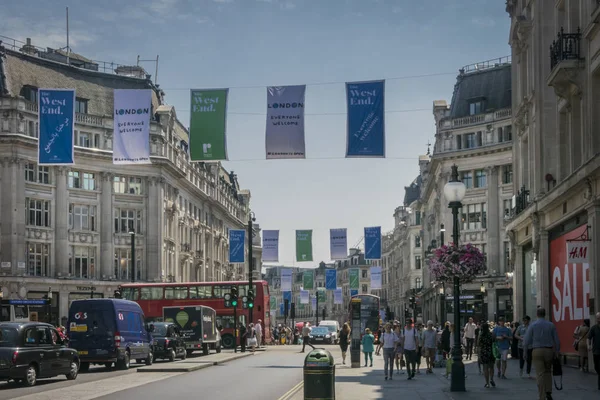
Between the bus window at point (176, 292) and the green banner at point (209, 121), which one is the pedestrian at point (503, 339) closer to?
the green banner at point (209, 121)

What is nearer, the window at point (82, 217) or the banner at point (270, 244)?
the banner at point (270, 244)

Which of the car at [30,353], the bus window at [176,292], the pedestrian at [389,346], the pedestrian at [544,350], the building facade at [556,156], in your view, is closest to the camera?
the pedestrian at [544,350]

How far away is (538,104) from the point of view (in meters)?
35.6

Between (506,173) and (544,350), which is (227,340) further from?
(544,350)

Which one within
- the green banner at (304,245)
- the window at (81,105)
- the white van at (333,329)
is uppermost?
the window at (81,105)

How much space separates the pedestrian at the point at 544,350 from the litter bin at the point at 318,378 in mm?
3927

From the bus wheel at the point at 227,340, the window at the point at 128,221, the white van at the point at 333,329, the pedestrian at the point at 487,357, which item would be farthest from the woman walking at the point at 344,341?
the window at the point at 128,221

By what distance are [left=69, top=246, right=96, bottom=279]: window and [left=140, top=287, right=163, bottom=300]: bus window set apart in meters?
18.2

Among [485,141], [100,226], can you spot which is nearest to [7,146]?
[100,226]

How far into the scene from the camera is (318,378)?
1920cm

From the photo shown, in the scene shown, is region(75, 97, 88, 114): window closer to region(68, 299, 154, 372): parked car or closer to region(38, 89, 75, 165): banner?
region(38, 89, 75, 165): banner

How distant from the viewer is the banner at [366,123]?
36.2 m

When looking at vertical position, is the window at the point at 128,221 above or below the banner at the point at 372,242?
above

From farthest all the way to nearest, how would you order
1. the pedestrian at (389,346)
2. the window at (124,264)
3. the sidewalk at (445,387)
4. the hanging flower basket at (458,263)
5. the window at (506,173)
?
the window at (124,264) → the window at (506,173) → the pedestrian at (389,346) → the hanging flower basket at (458,263) → the sidewalk at (445,387)
